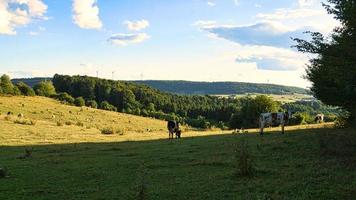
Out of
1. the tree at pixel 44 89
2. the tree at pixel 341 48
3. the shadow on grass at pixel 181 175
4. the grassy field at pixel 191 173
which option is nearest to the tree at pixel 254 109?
the tree at pixel 44 89

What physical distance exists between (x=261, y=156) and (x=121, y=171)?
A: 6.34 metres

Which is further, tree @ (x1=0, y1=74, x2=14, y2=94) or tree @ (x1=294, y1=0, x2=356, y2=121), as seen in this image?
tree @ (x1=0, y1=74, x2=14, y2=94)

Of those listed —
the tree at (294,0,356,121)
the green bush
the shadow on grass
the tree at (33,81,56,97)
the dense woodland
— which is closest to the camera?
the shadow on grass

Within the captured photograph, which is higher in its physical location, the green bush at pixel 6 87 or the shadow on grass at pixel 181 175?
the green bush at pixel 6 87

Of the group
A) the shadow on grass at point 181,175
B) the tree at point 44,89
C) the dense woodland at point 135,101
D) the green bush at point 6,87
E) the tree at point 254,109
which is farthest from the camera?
the dense woodland at point 135,101

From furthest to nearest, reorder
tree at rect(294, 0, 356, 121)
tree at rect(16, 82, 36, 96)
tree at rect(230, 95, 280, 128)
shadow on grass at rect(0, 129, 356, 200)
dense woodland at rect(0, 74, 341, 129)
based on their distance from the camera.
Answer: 1. dense woodland at rect(0, 74, 341, 129)
2. tree at rect(16, 82, 36, 96)
3. tree at rect(230, 95, 280, 128)
4. tree at rect(294, 0, 356, 121)
5. shadow on grass at rect(0, 129, 356, 200)

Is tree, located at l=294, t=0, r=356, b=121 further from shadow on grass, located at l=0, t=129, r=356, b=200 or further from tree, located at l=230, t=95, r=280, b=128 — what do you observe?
tree, located at l=230, t=95, r=280, b=128

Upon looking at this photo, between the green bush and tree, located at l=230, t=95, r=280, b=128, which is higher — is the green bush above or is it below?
above

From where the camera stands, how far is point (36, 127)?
1881 inches

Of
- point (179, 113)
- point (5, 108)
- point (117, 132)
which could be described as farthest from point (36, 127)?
point (179, 113)

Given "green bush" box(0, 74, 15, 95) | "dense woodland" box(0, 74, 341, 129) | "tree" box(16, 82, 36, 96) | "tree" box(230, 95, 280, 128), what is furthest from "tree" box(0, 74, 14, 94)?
"tree" box(230, 95, 280, 128)

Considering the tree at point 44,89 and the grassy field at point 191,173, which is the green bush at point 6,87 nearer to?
the tree at point 44,89

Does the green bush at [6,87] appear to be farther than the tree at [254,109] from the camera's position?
Yes

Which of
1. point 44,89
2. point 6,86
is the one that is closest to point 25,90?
point 6,86
